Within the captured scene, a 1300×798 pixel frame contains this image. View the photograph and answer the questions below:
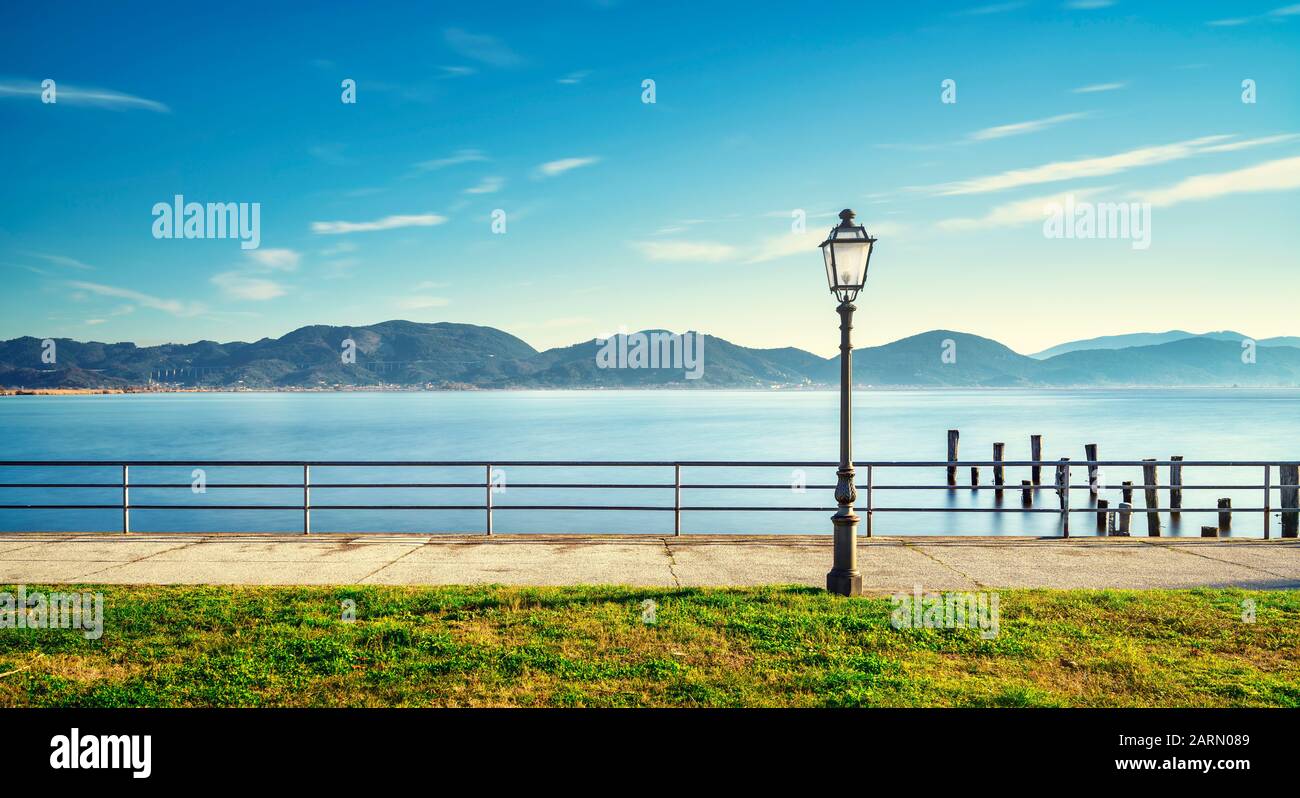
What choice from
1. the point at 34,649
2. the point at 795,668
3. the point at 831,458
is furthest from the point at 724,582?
the point at 831,458

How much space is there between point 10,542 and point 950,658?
47.0 feet

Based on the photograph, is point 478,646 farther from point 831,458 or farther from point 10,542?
point 831,458

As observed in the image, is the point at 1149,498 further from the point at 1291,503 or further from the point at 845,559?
the point at 845,559

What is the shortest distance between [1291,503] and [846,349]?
14983 mm

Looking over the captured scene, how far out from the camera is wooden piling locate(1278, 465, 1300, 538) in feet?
55.6

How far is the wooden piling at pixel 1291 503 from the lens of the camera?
1695cm

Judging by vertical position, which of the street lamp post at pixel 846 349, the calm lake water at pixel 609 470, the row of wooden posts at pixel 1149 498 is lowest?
the calm lake water at pixel 609 470

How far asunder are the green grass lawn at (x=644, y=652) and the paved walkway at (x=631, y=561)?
1139mm

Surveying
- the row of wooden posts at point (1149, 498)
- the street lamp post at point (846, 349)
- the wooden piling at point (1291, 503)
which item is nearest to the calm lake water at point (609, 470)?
the row of wooden posts at point (1149, 498)

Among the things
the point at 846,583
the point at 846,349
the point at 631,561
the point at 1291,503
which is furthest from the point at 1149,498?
the point at 631,561

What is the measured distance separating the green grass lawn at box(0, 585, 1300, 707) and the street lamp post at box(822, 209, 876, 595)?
1.56ft

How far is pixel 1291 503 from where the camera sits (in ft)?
58.7

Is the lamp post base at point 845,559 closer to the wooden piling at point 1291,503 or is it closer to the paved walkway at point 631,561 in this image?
the paved walkway at point 631,561

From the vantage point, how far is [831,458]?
206 ft
